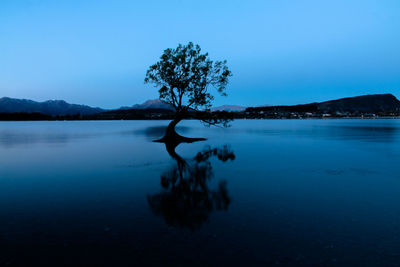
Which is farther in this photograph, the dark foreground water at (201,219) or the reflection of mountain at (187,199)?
the reflection of mountain at (187,199)

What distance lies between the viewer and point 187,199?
1453cm

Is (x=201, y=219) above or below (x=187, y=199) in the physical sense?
above

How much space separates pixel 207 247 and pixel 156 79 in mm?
41617

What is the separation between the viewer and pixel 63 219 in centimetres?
1161

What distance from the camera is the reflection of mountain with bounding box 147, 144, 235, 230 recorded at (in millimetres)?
11734

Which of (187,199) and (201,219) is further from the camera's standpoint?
(187,199)

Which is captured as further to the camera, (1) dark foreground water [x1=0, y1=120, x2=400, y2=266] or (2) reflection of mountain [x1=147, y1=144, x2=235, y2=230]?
(2) reflection of mountain [x1=147, y1=144, x2=235, y2=230]

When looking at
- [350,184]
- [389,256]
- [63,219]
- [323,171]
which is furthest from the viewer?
[323,171]

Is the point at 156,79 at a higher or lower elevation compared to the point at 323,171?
higher

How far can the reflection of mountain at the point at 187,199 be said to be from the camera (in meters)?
11.7

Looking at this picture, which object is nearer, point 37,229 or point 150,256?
point 150,256

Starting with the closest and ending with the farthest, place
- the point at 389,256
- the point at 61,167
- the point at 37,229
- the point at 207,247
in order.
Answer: the point at 389,256 → the point at 207,247 → the point at 37,229 → the point at 61,167

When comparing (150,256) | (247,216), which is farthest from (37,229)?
(247,216)

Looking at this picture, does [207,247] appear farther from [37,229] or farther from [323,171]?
[323,171]
